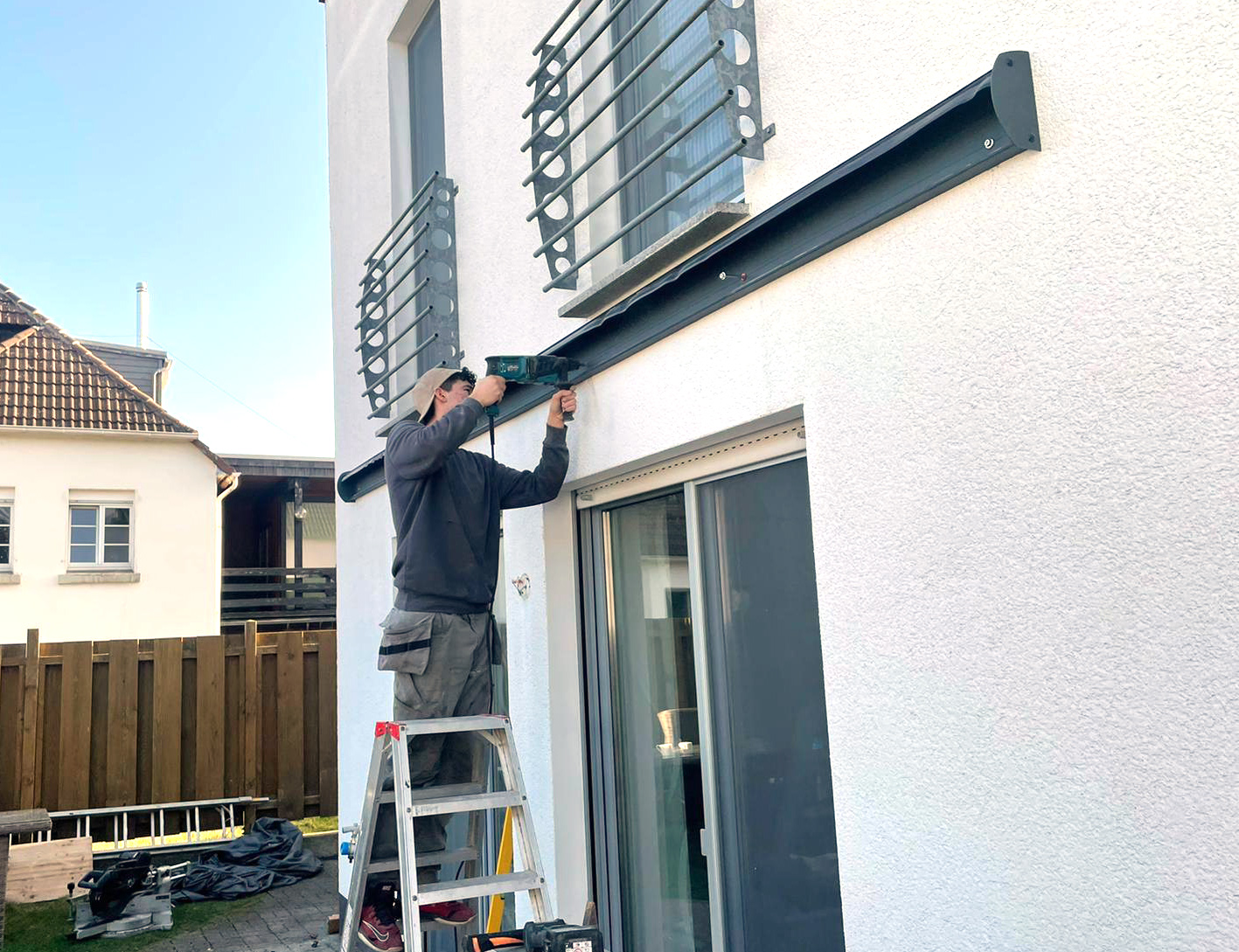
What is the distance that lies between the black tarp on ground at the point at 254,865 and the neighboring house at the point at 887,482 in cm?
524

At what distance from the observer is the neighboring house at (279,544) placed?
2034 cm

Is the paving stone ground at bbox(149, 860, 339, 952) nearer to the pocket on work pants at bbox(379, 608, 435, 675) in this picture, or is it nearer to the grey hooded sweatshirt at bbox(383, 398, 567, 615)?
the pocket on work pants at bbox(379, 608, 435, 675)

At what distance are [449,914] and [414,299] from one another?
360 cm

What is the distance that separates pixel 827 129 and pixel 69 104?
28734mm

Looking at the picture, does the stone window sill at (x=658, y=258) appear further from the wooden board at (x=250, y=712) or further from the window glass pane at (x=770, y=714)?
the wooden board at (x=250, y=712)

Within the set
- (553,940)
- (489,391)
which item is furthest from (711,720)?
(489,391)

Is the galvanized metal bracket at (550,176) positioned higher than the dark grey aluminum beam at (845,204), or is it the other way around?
the galvanized metal bracket at (550,176)

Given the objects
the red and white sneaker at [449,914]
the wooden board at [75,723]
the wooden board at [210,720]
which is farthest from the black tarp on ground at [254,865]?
the red and white sneaker at [449,914]

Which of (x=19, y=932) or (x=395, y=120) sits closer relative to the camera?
(x=395, y=120)

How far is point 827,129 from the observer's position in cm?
281

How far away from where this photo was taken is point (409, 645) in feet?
13.3

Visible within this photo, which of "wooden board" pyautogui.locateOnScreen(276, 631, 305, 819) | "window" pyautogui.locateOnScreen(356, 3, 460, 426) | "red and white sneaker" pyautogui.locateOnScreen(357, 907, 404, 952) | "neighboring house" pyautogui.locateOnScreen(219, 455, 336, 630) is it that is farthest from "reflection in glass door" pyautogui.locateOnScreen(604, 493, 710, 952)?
"neighboring house" pyautogui.locateOnScreen(219, 455, 336, 630)

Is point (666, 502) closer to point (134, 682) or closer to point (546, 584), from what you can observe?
point (546, 584)

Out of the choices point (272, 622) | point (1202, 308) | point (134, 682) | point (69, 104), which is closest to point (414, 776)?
point (1202, 308)
